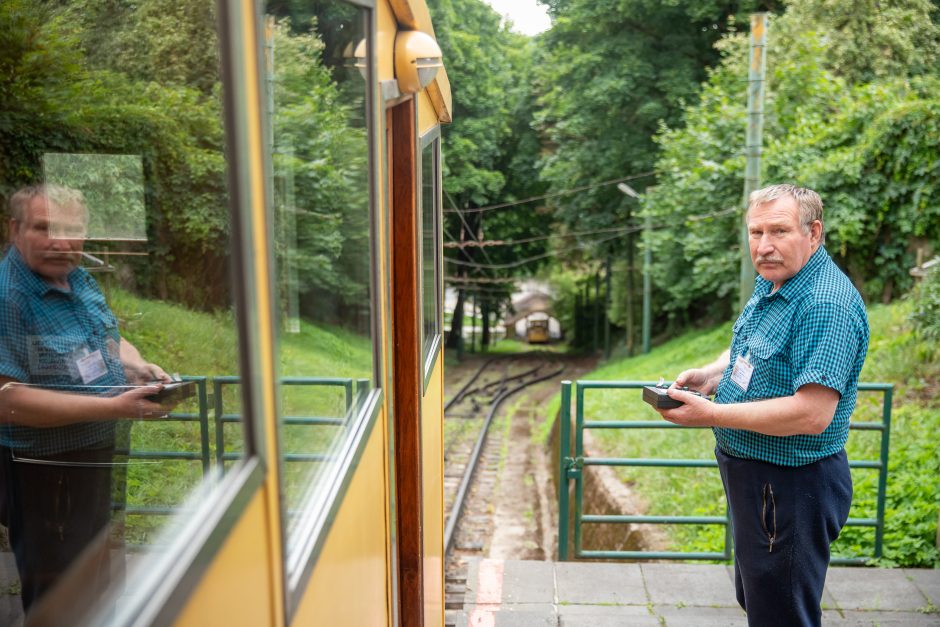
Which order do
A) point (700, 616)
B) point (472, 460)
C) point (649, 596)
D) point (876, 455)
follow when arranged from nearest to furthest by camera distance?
1. point (700, 616)
2. point (649, 596)
3. point (876, 455)
4. point (472, 460)

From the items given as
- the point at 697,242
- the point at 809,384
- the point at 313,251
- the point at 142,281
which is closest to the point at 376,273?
the point at 313,251

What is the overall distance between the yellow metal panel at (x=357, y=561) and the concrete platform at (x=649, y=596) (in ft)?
7.02

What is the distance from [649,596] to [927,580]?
1.51 metres

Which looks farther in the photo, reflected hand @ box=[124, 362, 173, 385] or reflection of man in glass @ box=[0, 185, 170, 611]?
reflected hand @ box=[124, 362, 173, 385]

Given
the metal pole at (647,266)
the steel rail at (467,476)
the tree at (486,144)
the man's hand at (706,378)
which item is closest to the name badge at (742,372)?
the man's hand at (706,378)

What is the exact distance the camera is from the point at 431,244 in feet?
11.7

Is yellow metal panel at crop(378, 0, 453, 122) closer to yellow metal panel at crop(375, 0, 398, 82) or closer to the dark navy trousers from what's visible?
yellow metal panel at crop(375, 0, 398, 82)

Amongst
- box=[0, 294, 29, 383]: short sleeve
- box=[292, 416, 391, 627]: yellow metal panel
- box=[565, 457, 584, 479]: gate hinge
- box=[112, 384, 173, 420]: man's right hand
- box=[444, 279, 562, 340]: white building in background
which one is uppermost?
box=[0, 294, 29, 383]: short sleeve

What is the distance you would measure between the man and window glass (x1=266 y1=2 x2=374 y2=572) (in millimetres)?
1212

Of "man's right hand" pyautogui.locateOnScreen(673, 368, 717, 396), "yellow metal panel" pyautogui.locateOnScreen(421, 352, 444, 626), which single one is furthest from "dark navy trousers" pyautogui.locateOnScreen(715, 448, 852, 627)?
"yellow metal panel" pyautogui.locateOnScreen(421, 352, 444, 626)

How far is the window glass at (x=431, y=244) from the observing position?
3.13 metres

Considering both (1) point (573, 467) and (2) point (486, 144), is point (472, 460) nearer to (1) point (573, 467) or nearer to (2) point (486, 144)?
(1) point (573, 467)

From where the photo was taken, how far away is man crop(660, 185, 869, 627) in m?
2.50

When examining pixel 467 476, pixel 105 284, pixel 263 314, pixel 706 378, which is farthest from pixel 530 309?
pixel 263 314
